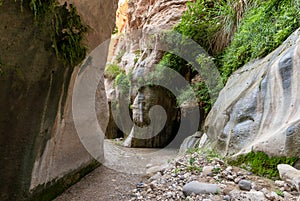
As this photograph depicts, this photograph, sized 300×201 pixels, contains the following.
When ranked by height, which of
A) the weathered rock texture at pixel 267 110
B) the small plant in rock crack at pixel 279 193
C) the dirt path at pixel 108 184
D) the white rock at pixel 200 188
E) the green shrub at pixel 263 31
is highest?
the green shrub at pixel 263 31

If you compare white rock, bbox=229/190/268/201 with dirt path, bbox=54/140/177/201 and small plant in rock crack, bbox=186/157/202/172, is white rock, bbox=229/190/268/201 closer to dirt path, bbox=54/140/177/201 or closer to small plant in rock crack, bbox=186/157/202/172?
small plant in rock crack, bbox=186/157/202/172

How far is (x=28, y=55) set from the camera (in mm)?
1857

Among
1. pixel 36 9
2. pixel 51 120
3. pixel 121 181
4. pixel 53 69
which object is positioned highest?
pixel 36 9

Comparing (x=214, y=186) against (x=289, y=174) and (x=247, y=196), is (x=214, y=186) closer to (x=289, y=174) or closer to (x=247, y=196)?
(x=247, y=196)

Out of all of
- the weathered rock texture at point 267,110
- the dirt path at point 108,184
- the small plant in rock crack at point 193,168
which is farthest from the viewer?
the dirt path at point 108,184

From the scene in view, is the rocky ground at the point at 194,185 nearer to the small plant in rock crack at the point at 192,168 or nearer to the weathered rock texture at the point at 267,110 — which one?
the small plant in rock crack at the point at 192,168

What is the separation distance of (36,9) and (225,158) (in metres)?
2.43

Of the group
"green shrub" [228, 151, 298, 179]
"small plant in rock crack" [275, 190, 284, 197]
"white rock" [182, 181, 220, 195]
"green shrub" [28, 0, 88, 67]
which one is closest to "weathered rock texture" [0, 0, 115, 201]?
"green shrub" [28, 0, 88, 67]

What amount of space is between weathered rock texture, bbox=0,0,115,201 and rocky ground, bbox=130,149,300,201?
1.02 m

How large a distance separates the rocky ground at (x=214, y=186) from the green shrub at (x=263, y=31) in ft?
5.99

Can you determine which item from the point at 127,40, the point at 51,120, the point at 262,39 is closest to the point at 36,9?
the point at 51,120

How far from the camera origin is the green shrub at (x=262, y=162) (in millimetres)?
1890

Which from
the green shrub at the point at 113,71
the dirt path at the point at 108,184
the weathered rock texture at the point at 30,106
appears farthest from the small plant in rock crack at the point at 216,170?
the green shrub at the point at 113,71

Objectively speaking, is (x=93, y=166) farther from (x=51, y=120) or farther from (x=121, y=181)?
(x=51, y=120)
